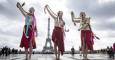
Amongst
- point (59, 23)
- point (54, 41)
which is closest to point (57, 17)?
point (59, 23)

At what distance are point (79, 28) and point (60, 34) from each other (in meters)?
0.94

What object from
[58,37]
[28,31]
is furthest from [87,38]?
[28,31]

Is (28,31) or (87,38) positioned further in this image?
(87,38)

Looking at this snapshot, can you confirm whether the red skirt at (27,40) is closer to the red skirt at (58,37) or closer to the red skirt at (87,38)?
the red skirt at (58,37)

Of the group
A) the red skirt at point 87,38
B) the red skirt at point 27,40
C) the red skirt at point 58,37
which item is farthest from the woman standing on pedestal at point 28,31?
the red skirt at point 87,38

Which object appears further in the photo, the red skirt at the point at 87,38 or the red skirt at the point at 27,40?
the red skirt at the point at 87,38

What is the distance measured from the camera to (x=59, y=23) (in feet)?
38.3

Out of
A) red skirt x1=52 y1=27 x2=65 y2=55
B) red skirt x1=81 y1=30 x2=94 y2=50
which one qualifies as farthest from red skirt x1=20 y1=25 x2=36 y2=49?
red skirt x1=81 y1=30 x2=94 y2=50

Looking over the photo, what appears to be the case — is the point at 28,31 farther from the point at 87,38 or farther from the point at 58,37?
the point at 87,38

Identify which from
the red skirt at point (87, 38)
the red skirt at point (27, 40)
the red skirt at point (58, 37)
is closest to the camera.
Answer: the red skirt at point (27, 40)

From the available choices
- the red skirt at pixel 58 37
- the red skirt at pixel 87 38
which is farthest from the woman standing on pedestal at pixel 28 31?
the red skirt at pixel 87 38

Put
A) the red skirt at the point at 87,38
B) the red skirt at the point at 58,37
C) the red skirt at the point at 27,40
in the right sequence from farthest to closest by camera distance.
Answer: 1. the red skirt at the point at 87,38
2. the red skirt at the point at 58,37
3. the red skirt at the point at 27,40

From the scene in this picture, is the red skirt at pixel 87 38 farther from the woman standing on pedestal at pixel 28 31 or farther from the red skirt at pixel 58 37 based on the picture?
the woman standing on pedestal at pixel 28 31

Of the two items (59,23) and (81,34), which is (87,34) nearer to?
(81,34)
